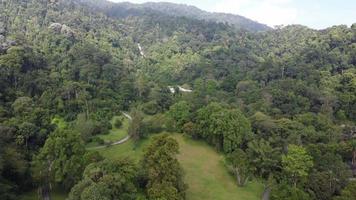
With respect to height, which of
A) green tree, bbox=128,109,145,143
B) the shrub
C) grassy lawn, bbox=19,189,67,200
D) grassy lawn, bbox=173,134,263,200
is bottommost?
grassy lawn, bbox=19,189,67,200

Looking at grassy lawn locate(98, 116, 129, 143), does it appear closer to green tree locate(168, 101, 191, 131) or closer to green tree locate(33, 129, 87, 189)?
green tree locate(168, 101, 191, 131)

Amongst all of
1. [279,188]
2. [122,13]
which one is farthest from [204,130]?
[122,13]

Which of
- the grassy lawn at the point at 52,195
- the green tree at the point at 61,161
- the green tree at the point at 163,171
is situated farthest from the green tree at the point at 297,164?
the grassy lawn at the point at 52,195

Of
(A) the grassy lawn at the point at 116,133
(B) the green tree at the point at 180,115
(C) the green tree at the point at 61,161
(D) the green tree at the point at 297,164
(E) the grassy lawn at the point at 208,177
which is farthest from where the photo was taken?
(B) the green tree at the point at 180,115

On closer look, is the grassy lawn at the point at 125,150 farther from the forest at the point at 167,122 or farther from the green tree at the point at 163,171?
the green tree at the point at 163,171

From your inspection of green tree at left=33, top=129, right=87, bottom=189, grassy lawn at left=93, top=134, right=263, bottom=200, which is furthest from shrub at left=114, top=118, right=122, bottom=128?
green tree at left=33, top=129, right=87, bottom=189

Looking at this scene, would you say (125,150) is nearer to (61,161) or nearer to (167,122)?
(167,122)
